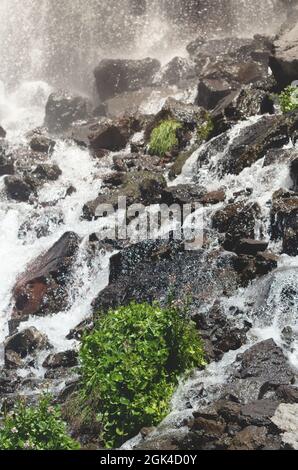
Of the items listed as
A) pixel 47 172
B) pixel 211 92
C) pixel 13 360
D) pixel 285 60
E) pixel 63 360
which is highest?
pixel 285 60

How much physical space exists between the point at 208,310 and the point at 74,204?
762 centimetres

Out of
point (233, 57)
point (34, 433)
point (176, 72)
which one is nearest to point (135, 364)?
point (34, 433)

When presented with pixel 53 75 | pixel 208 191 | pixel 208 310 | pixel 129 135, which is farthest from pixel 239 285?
pixel 53 75

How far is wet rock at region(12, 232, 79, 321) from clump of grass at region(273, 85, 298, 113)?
6.64 metres

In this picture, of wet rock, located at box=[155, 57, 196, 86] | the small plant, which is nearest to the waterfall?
wet rock, located at box=[155, 57, 196, 86]

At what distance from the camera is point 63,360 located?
1288 centimetres

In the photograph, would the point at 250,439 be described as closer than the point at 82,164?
Yes

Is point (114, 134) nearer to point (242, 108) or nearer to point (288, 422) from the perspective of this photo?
point (242, 108)

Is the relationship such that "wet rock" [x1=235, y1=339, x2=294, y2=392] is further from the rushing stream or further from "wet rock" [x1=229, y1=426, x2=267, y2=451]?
"wet rock" [x1=229, y1=426, x2=267, y2=451]

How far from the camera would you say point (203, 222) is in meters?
15.3

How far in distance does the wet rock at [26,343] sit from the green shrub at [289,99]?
889cm

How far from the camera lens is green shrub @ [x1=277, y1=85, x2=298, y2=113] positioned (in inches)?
701

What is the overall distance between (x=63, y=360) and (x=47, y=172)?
9233mm

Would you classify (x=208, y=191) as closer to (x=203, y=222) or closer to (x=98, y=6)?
(x=203, y=222)
